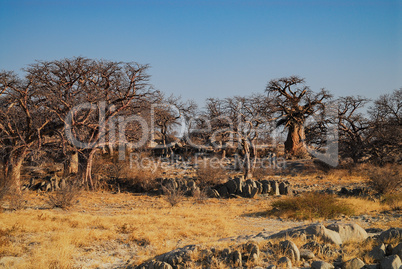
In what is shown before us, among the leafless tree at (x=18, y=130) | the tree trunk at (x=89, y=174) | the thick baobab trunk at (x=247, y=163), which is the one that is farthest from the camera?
the thick baobab trunk at (x=247, y=163)

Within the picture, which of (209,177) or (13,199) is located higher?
(13,199)

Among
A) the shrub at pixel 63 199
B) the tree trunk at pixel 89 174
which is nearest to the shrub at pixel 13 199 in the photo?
the shrub at pixel 63 199

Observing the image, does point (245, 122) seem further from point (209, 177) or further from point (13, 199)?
point (13, 199)

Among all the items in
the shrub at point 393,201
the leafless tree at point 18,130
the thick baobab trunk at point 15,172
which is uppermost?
the leafless tree at point 18,130

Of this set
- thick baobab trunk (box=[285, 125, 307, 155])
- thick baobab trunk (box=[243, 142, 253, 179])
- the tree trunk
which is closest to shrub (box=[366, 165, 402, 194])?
thick baobab trunk (box=[243, 142, 253, 179])

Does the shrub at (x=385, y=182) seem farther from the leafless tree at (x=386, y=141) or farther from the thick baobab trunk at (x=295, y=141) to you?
the thick baobab trunk at (x=295, y=141)

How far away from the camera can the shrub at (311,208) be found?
37.4ft

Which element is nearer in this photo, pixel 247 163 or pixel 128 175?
pixel 128 175

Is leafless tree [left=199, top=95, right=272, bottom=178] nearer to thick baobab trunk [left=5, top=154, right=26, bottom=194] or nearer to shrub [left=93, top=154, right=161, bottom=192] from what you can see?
shrub [left=93, top=154, right=161, bottom=192]

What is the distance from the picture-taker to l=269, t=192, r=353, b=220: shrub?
37.4 feet

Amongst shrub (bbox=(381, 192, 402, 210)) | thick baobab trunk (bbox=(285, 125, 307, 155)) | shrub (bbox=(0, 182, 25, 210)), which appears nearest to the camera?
shrub (bbox=(0, 182, 25, 210))

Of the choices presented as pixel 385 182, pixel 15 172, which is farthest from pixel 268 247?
pixel 15 172

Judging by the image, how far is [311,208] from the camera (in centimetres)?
1171

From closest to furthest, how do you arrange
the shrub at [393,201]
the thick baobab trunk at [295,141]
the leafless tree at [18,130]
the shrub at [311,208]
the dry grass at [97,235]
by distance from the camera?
the dry grass at [97,235] → the shrub at [311,208] → the shrub at [393,201] → the leafless tree at [18,130] → the thick baobab trunk at [295,141]
